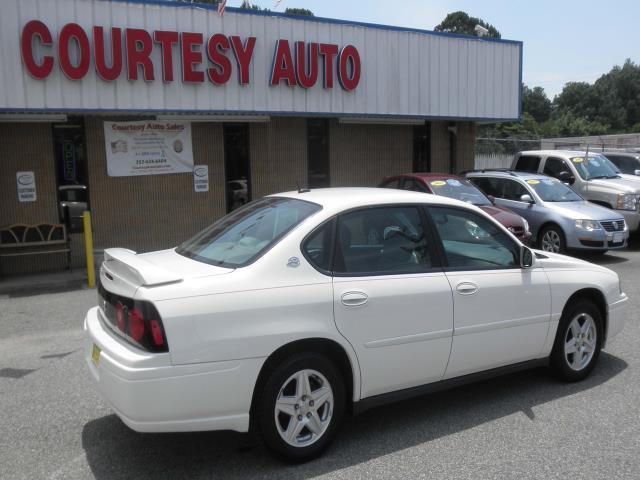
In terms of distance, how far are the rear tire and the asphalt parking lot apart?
19.0 ft

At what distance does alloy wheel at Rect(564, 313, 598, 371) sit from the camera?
503 cm

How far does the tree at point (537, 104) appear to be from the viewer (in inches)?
3663

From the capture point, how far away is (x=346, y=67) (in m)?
12.4

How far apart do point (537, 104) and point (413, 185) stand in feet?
298

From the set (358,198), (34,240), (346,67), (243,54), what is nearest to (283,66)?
(243,54)

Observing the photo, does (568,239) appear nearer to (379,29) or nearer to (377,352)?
(379,29)

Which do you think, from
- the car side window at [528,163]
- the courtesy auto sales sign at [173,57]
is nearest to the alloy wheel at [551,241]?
the car side window at [528,163]

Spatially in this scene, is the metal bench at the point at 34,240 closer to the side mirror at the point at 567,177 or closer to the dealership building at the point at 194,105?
the dealership building at the point at 194,105

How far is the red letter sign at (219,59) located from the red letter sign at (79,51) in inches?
81.2

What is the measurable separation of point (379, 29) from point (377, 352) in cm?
1024

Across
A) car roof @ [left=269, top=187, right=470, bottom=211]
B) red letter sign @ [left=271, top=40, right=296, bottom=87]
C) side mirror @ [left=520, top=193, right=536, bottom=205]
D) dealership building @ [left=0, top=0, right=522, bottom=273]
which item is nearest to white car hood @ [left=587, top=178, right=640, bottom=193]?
side mirror @ [left=520, top=193, right=536, bottom=205]

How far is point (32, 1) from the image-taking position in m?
9.44

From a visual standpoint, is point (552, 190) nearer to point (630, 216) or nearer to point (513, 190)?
point (513, 190)

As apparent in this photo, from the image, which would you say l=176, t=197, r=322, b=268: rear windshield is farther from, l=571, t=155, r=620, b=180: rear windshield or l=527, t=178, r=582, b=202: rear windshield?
l=571, t=155, r=620, b=180: rear windshield
